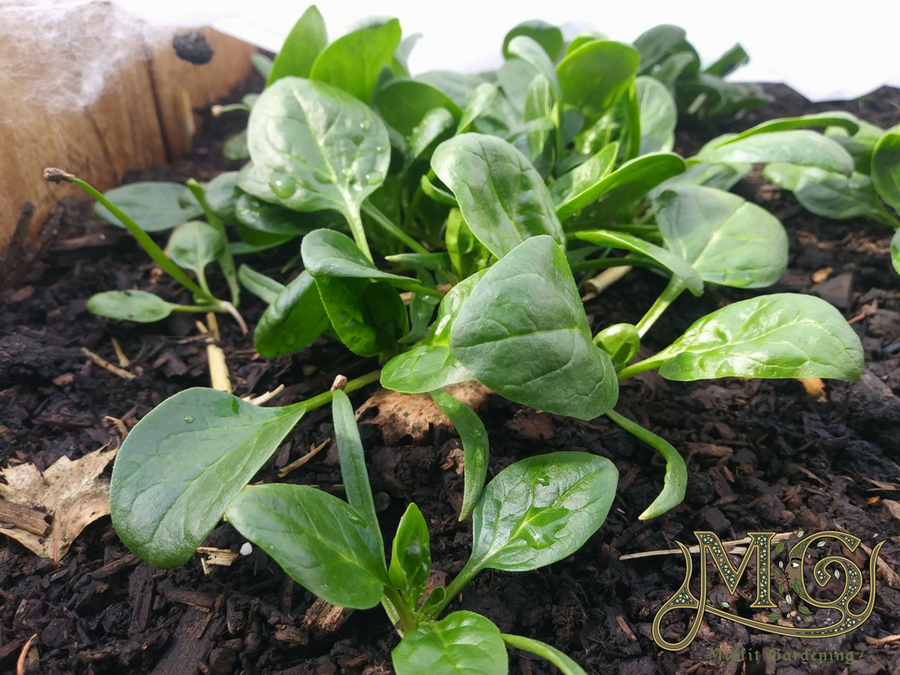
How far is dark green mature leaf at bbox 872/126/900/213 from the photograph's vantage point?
1.21 m

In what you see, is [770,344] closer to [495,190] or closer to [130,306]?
[495,190]

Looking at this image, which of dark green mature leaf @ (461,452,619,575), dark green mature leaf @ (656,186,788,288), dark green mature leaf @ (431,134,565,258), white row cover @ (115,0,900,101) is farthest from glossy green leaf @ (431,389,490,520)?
white row cover @ (115,0,900,101)

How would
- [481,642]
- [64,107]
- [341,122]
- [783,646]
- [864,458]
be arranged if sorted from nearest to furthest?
[481,642], [783,646], [864,458], [341,122], [64,107]

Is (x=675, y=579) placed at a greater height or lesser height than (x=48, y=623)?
greater

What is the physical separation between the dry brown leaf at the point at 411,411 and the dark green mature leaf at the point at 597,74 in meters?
0.63

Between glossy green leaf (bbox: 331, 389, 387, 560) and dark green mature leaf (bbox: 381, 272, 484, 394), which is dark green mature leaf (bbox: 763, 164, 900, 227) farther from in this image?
glossy green leaf (bbox: 331, 389, 387, 560)

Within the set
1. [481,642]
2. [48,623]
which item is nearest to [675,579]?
[481,642]

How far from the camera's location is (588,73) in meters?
1.22

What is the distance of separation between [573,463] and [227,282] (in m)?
0.91

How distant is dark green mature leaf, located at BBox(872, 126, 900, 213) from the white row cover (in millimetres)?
599

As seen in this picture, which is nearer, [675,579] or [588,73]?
[675,579]

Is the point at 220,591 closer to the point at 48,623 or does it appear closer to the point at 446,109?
the point at 48,623

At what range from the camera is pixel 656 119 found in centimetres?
137

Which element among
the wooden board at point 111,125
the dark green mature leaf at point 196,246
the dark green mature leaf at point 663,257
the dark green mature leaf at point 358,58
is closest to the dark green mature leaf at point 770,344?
the dark green mature leaf at point 663,257
